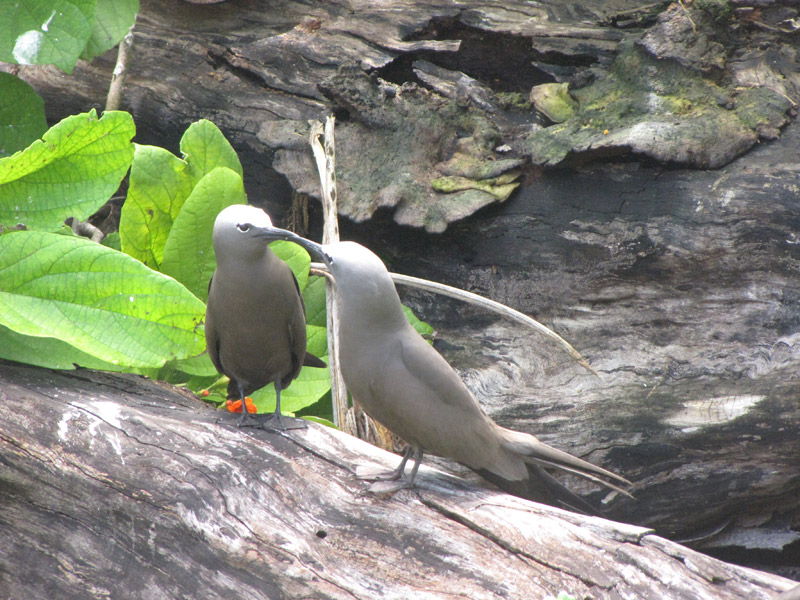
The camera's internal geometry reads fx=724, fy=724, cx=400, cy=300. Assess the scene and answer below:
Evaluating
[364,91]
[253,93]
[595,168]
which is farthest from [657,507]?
[253,93]

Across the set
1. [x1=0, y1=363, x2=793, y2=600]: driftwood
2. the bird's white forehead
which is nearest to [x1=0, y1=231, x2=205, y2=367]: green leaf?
[x1=0, y1=363, x2=793, y2=600]: driftwood

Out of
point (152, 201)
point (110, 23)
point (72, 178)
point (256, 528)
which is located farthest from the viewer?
point (110, 23)

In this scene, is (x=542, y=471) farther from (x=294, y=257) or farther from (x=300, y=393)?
(x=294, y=257)

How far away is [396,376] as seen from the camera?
7.18 ft

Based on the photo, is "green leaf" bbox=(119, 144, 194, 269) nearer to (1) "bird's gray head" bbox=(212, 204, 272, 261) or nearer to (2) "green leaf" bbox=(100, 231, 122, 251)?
(2) "green leaf" bbox=(100, 231, 122, 251)

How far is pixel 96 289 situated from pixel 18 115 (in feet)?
3.61

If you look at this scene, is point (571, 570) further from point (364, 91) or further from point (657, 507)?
point (364, 91)

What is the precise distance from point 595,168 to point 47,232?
2.23m

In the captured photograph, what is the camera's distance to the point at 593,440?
2.96 meters

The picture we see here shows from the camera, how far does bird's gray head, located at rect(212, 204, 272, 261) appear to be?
227cm

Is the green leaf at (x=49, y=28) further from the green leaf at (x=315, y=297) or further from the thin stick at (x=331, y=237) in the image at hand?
the green leaf at (x=315, y=297)

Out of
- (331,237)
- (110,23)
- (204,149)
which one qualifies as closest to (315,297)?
(331,237)

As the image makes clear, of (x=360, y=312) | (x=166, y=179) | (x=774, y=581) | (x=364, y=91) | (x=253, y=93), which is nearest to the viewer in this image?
(x=774, y=581)

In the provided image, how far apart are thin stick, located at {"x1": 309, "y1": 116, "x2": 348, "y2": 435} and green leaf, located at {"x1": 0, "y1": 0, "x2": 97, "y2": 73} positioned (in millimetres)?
1055
